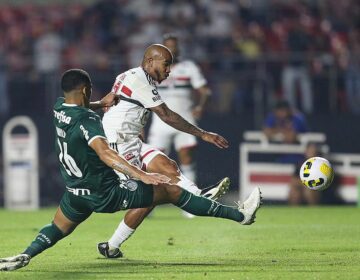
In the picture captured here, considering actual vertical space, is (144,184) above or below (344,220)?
above

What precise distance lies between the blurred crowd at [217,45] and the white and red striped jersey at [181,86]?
3.69 metres

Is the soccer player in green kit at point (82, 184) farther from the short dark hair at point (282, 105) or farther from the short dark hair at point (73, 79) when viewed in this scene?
the short dark hair at point (282, 105)

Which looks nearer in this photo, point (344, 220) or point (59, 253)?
point (59, 253)

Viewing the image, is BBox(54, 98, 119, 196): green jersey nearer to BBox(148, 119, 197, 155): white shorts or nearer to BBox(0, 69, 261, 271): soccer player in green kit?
BBox(0, 69, 261, 271): soccer player in green kit

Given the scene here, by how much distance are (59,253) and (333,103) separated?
397 inches

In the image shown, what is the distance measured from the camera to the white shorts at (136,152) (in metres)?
11.5

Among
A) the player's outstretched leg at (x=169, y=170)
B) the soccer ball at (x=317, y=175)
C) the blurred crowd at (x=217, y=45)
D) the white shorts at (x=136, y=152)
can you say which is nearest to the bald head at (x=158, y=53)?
the white shorts at (x=136, y=152)

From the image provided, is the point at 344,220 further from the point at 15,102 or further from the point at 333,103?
the point at 15,102

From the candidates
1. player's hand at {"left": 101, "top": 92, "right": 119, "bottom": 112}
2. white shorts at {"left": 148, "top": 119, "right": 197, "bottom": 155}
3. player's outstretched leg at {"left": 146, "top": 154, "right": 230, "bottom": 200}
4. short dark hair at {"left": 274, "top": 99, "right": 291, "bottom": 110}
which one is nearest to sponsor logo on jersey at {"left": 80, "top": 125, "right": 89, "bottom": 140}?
player's hand at {"left": 101, "top": 92, "right": 119, "bottom": 112}

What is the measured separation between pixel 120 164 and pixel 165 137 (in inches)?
297

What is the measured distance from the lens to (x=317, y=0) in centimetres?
2547

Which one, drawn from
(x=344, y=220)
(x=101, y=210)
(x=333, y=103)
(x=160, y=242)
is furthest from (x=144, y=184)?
(x=333, y=103)

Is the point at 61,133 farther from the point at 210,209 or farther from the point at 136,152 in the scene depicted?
the point at 136,152

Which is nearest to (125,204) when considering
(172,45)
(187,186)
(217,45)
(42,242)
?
(42,242)
